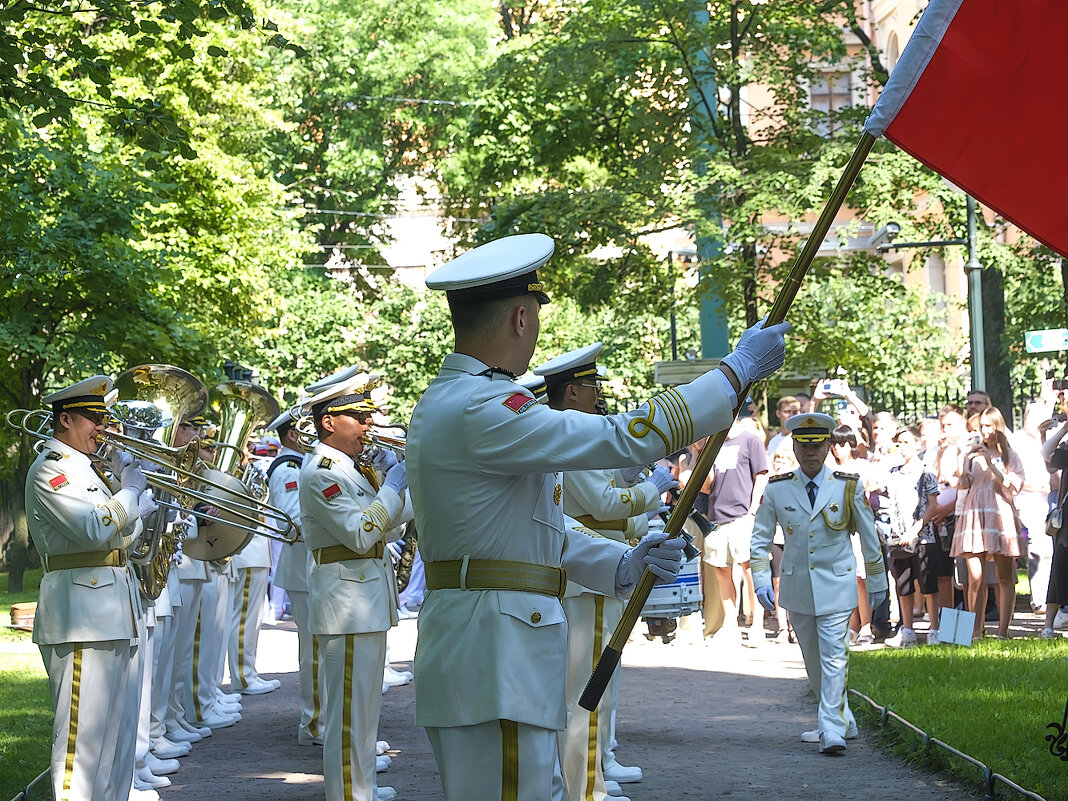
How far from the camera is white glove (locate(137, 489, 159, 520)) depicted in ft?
25.1

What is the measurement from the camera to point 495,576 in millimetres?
4320

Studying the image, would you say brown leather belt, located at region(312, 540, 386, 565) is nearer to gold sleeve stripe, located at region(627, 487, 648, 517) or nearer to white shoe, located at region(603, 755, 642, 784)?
gold sleeve stripe, located at region(627, 487, 648, 517)

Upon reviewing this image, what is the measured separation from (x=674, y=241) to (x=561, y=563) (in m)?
45.8

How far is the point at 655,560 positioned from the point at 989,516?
9875mm

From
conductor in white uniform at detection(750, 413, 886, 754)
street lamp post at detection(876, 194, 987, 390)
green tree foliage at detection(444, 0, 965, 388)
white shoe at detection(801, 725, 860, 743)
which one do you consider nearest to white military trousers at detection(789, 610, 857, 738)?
conductor in white uniform at detection(750, 413, 886, 754)

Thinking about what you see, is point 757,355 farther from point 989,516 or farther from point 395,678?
point 989,516

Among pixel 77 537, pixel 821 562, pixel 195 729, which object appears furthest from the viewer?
pixel 195 729

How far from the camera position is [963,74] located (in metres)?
5.27

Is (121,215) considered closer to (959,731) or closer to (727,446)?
Answer: (727,446)

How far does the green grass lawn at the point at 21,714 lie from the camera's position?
900 cm

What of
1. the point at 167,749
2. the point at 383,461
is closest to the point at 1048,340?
the point at 383,461

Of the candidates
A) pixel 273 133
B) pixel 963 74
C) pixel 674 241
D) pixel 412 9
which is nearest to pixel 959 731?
pixel 963 74

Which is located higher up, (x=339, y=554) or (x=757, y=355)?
(x=757, y=355)

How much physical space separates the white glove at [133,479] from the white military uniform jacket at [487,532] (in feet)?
11.0
